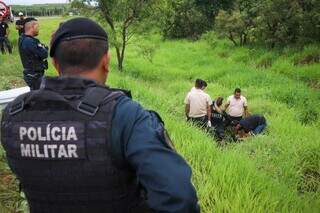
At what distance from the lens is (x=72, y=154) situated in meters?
1.70

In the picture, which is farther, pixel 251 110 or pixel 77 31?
pixel 251 110

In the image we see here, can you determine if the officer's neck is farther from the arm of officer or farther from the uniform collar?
the arm of officer

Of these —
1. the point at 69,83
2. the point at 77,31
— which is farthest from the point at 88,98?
the point at 77,31

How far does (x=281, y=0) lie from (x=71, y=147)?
54.7 ft

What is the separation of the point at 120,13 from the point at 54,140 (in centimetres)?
1411

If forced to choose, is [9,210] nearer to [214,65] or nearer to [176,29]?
[214,65]

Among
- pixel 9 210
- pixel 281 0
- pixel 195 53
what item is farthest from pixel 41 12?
pixel 9 210

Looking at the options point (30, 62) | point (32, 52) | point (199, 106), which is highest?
point (32, 52)

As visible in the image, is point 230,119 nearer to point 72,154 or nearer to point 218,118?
point 218,118

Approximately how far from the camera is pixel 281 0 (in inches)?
675

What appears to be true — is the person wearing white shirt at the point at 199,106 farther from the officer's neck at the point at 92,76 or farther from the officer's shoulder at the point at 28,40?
the officer's neck at the point at 92,76

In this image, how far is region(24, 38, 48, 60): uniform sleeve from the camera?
20.3 feet

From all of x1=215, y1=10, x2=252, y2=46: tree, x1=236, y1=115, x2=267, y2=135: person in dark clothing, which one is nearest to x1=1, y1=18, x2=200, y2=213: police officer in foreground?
x1=236, y1=115, x2=267, y2=135: person in dark clothing

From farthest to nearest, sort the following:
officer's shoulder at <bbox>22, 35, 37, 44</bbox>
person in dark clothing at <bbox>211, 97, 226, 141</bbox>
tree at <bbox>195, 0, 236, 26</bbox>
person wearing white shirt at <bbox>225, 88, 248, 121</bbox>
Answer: tree at <bbox>195, 0, 236, 26</bbox>, person wearing white shirt at <bbox>225, 88, 248, 121</bbox>, person in dark clothing at <bbox>211, 97, 226, 141</bbox>, officer's shoulder at <bbox>22, 35, 37, 44</bbox>
